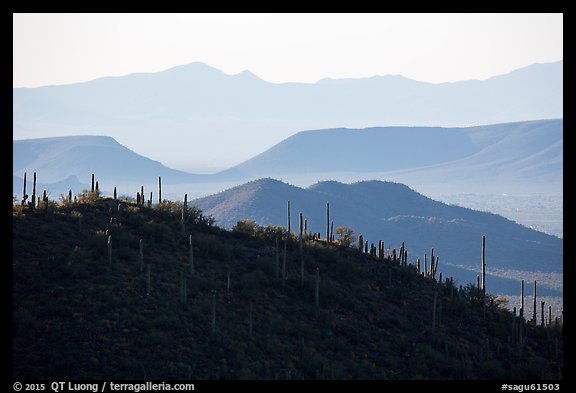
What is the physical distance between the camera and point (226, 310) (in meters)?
41.1

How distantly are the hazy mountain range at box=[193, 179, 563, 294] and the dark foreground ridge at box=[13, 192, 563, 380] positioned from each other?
88.1m

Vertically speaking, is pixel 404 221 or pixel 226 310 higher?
pixel 404 221

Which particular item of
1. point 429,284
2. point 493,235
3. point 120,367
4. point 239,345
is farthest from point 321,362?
point 493,235

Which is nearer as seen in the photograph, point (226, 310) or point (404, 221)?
point (226, 310)

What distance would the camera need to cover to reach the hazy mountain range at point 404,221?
150375mm

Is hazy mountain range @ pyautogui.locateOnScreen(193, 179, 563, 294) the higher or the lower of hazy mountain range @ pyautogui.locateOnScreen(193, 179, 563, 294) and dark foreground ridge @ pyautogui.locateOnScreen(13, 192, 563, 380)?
the higher

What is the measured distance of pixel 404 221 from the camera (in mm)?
163250

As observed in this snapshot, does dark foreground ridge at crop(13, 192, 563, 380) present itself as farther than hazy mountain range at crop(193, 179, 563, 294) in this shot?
No

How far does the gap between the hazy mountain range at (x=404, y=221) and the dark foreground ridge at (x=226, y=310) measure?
3470 inches

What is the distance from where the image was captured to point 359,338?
42.0 m

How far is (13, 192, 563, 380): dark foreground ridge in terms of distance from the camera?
35438 mm

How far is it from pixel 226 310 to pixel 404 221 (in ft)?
407
